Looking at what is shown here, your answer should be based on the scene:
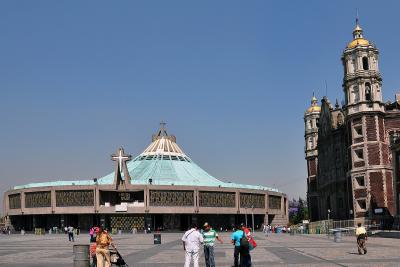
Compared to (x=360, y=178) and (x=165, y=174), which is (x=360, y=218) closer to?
(x=360, y=178)

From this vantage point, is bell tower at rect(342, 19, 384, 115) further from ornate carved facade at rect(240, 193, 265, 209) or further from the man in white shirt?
the man in white shirt

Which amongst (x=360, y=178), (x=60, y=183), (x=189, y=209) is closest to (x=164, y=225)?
(x=189, y=209)

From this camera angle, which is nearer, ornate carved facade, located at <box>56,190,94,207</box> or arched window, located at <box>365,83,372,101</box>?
arched window, located at <box>365,83,372,101</box>

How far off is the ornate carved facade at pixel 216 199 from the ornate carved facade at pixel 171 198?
2063 millimetres

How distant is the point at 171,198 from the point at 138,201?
5.73 meters

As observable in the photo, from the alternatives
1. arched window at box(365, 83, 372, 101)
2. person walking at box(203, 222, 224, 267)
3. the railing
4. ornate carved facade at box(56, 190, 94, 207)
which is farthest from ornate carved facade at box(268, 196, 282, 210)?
person walking at box(203, 222, 224, 267)

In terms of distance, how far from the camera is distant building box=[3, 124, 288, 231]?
95625 millimetres

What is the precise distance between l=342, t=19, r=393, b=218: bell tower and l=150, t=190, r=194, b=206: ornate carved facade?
34.5 m

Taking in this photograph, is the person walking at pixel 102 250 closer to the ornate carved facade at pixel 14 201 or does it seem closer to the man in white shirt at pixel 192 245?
the man in white shirt at pixel 192 245

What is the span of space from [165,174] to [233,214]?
15530mm

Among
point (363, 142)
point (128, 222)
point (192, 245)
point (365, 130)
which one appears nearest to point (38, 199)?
point (128, 222)

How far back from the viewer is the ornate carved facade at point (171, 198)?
96.2 meters

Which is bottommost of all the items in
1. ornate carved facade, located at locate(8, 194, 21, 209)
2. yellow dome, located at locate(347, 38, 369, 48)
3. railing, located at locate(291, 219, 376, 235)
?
railing, located at locate(291, 219, 376, 235)

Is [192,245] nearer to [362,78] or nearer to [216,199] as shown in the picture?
[362,78]
